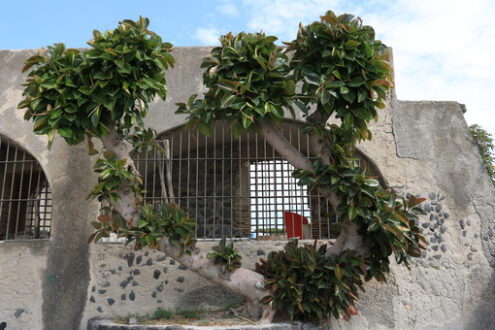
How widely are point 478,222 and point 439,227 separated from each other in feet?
1.49

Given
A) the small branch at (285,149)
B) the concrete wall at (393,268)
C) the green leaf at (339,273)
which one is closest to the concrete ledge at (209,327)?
the green leaf at (339,273)

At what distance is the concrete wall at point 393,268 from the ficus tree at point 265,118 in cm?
96

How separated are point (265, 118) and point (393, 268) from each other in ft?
7.89

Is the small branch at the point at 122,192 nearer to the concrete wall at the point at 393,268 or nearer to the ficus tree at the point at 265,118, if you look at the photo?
the ficus tree at the point at 265,118

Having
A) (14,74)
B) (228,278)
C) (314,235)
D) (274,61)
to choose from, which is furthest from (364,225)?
(14,74)

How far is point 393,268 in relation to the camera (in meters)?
5.01

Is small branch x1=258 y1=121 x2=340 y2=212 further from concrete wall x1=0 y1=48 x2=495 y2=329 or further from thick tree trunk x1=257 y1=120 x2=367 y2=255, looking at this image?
concrete wall x1=0 y1=48 x2=495 y2=329

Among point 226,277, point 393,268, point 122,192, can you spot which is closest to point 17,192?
point 122,192

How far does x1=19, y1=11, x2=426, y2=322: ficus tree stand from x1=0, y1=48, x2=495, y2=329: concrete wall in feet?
3.13

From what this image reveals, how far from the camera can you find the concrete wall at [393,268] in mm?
4926

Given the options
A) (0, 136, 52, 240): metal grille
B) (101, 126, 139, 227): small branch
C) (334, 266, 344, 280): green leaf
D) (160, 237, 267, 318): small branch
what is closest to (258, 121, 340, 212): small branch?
(334, 266, 344, 280): green leaf

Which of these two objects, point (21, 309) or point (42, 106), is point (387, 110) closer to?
point (42, 106)

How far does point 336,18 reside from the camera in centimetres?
372

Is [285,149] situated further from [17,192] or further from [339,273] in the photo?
[17,192]
